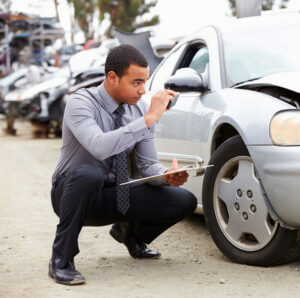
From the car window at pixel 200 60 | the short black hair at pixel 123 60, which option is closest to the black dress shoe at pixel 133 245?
the short black hair at pixel 123 60

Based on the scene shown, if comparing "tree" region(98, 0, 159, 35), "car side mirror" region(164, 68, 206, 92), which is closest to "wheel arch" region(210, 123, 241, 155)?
"car side mirror" region(164, 68, 206, 92)

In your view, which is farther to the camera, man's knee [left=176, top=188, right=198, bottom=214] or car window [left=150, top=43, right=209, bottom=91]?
car window [left=150, top=43, right=209, bottom=91]

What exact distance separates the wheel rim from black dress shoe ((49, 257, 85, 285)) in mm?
914

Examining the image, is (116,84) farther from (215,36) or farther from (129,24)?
(129,24)

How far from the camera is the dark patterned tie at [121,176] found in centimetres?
413

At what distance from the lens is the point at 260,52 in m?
5.02

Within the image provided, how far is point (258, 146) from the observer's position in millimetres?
3990

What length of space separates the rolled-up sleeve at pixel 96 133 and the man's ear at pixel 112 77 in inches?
6.9

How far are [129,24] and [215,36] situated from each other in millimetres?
49535

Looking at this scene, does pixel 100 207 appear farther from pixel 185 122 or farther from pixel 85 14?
pixel 85 14

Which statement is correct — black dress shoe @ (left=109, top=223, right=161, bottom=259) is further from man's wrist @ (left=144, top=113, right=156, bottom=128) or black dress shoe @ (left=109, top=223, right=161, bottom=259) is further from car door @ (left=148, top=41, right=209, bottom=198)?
man's wrist @ (left=144, top=113, right=156, bottom=128)

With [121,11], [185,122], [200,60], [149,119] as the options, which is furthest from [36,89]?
[121,11]

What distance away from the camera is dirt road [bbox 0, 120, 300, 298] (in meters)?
3.77

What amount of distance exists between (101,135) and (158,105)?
1.08 feet
